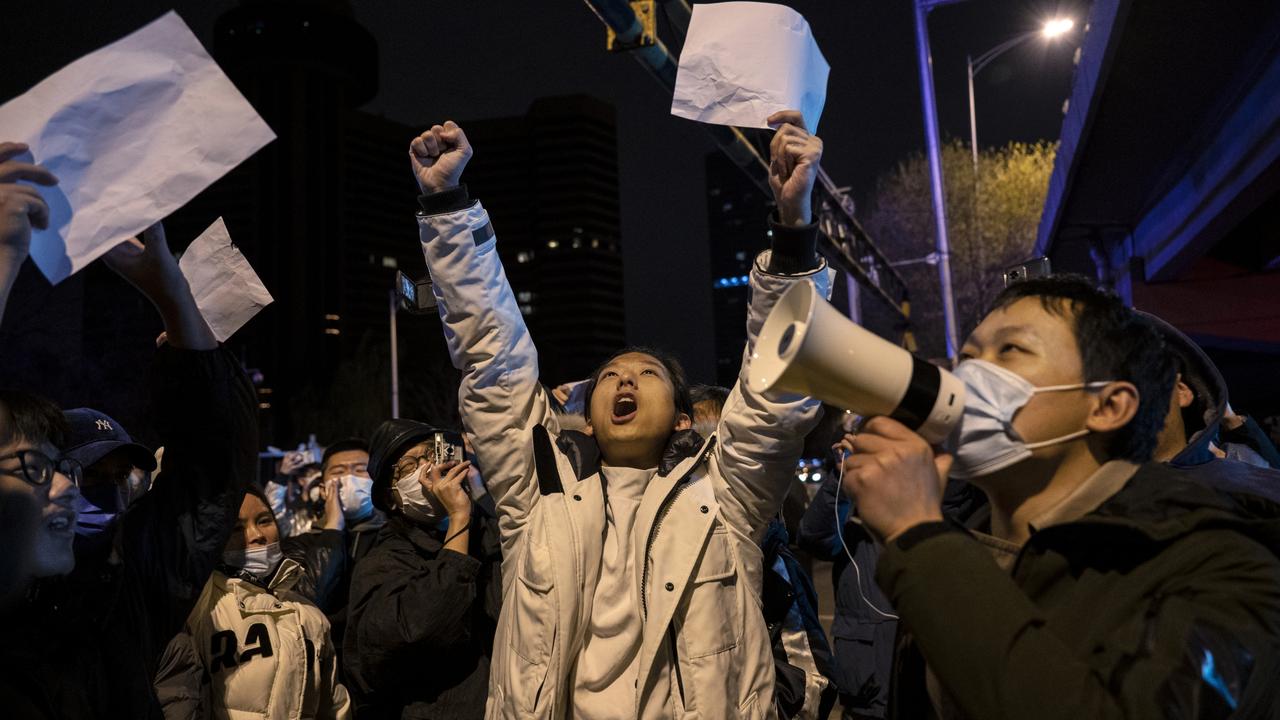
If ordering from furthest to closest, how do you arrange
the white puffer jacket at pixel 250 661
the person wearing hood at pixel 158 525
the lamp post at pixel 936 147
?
the lamp post at pixel 936 147 → the white puffer jacket at pixel 250 661 → the person wearing hood at pixel 158 525

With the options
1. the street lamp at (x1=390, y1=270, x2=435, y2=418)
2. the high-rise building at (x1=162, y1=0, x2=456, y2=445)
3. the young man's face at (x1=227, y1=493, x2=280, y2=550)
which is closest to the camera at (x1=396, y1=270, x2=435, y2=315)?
the street lamp at (x1=390, y1=270, x2=435, y2=418)

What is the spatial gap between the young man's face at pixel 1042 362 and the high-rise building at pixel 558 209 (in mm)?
85906

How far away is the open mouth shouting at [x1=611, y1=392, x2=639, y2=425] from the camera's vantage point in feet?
10.6

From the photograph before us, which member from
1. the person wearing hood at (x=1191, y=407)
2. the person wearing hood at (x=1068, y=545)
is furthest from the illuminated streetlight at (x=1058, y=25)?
the person wearing hood at (x=1068, y=545)

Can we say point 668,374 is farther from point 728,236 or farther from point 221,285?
point 728,236

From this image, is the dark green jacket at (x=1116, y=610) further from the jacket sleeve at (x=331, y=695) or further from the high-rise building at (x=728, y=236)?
the high-rise building at (x=728, y=236)

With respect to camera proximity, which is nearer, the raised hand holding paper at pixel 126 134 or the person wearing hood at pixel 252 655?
the raised hand holding paper at pixel 126 134

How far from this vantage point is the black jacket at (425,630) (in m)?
3.41

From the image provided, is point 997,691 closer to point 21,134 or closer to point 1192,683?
point 1192,683

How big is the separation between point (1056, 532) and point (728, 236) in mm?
101394

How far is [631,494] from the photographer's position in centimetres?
314

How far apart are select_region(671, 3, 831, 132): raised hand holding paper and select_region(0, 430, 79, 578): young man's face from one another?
1.93 metres

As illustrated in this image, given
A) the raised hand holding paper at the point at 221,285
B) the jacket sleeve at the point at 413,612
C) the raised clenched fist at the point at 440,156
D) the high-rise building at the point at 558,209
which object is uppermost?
the high-rise building at the point at 558,209

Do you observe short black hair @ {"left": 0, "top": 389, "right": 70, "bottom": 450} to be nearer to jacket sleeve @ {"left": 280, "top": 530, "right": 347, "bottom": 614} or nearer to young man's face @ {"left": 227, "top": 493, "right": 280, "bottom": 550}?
young man's face @ {"left": 227, "top": 493, "right": 280, "bottom": 550}
